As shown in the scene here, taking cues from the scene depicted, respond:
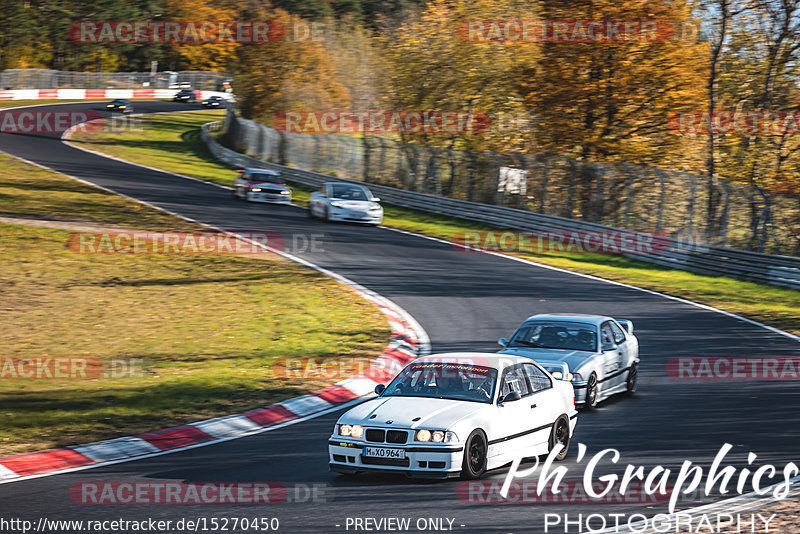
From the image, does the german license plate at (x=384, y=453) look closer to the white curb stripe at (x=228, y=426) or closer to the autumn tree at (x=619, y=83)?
the white curb stripe at (x=228, y=426)

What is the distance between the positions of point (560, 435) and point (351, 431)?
275 cm

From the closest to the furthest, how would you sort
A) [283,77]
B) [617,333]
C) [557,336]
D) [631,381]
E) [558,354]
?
[558,354] → [557,336] → [631,381] → [617,333] → [283,77]

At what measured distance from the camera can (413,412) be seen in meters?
9.05

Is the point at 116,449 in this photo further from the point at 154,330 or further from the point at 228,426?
the point at 154,330

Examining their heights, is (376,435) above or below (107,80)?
below

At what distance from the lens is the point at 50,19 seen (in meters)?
95.9

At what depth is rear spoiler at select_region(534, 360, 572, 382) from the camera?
458 inches

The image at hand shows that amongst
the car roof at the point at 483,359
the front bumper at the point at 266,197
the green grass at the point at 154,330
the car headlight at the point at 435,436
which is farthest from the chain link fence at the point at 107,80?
the car headlight at the point at 435,436

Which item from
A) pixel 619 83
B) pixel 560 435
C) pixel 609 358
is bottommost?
pixel 560 435

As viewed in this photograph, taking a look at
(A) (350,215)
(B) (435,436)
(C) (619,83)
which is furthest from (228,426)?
(C) (619,83)

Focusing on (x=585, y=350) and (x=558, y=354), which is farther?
(x=585, y=350)

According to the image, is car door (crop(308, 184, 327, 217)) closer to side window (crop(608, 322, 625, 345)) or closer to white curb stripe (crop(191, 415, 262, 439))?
side window (crop(608, 322, 625, 345))

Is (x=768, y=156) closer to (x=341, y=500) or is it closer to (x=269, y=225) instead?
(x=269, y=225)

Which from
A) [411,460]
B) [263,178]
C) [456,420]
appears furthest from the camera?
[263,178]
